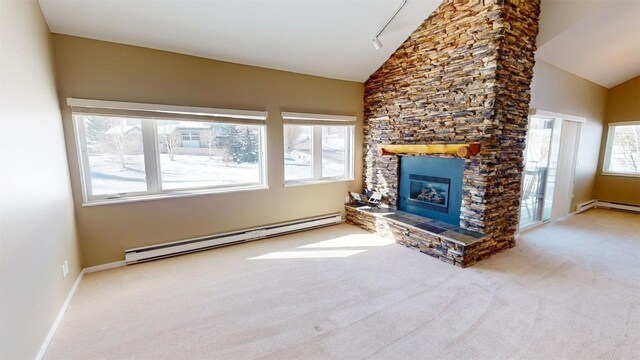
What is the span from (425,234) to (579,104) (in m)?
4.28

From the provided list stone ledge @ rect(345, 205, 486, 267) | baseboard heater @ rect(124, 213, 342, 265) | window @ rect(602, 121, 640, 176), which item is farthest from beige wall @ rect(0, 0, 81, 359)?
window @ rect(602, 121, 640, 176)

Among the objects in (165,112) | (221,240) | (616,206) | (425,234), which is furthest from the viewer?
(616,206)

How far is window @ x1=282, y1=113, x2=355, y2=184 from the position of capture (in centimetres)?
411

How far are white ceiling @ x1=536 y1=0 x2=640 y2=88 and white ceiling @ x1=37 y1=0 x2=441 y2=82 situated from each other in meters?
1.55

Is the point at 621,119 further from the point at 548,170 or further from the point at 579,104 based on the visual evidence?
the point at 548,170

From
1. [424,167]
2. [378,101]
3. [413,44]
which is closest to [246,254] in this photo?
[424,167]

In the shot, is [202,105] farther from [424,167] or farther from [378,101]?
[424,167]

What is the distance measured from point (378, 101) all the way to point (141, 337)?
4227 millimetres

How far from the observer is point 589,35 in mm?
3621

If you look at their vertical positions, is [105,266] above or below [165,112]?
below

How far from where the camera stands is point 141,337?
1.93 metres

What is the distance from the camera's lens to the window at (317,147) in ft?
13.5

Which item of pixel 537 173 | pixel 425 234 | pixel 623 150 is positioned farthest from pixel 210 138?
pixel 623 150

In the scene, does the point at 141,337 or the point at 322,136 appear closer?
the point at 141,337
